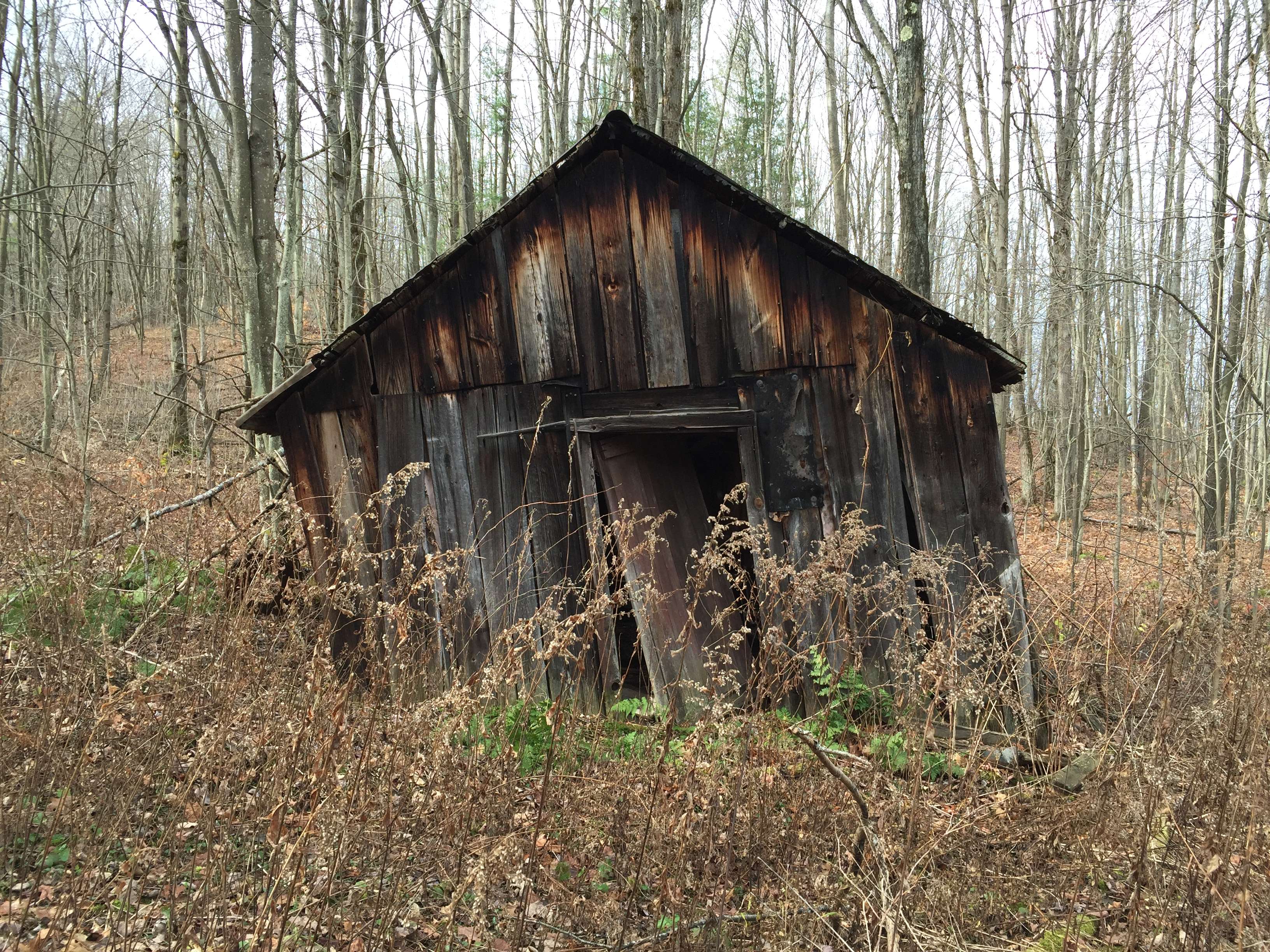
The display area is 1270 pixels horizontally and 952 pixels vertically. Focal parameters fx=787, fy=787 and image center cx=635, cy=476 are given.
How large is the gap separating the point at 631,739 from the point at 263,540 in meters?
4.38

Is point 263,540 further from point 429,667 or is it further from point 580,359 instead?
point 580,359

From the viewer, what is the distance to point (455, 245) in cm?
527

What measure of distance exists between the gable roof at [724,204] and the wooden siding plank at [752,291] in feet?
0.32

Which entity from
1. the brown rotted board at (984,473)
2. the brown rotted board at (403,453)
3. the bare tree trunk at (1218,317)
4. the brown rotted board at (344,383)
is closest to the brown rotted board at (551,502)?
the brown rotted board at (403,453)

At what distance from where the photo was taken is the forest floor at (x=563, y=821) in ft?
7.41

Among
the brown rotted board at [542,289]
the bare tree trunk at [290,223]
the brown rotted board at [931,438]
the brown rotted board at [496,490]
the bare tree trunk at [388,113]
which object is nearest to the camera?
the brown rotted board at [931,438]

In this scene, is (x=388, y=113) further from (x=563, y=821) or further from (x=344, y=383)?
(x=563, y=821)

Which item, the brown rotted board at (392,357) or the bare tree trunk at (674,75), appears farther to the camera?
the bare tree trunk at (674,75)

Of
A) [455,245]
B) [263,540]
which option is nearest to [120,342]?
[263,540]

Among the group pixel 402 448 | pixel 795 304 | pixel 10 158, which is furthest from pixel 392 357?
pixel 10 158

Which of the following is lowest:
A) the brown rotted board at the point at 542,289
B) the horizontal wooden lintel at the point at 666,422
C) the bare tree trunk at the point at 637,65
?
the horizontal wooden lintel at the point at 666,422

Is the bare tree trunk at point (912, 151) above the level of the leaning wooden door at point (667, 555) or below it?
above

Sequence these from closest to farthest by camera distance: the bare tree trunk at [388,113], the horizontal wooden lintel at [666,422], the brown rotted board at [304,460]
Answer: the horizontal wooden lintel at [666,422], the brown rotted board at [304,460], the bare tree trunk at [388,113]

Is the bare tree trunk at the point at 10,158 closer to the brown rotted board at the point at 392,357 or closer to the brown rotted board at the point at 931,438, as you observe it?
the brown rotted board at the point at 392,357
